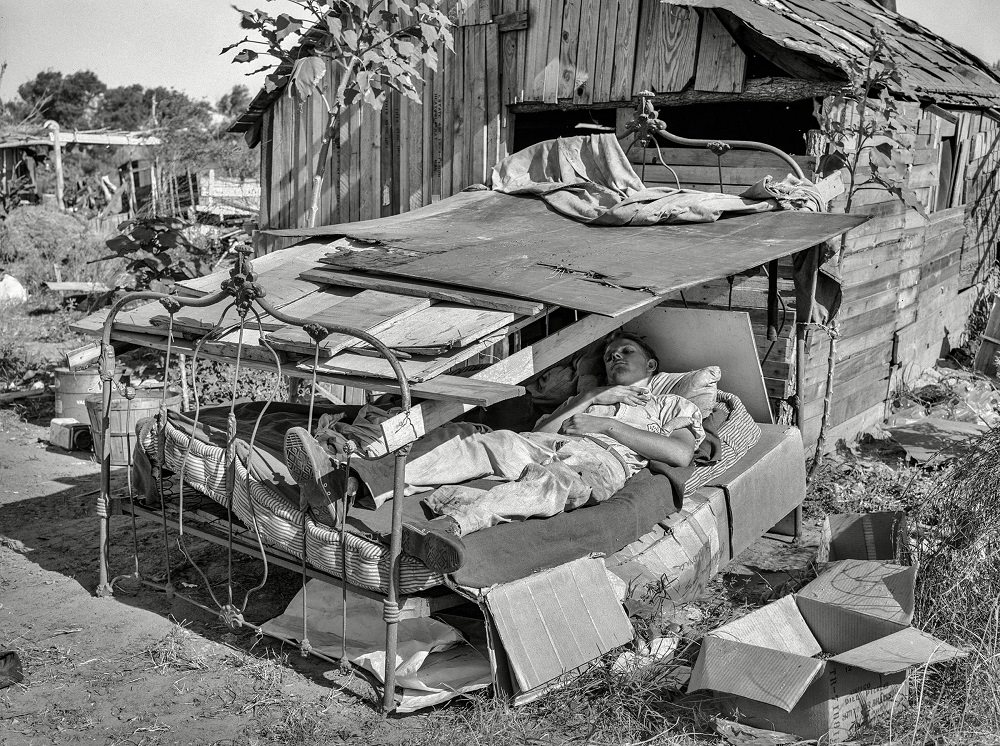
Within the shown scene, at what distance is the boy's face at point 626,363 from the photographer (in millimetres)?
5922

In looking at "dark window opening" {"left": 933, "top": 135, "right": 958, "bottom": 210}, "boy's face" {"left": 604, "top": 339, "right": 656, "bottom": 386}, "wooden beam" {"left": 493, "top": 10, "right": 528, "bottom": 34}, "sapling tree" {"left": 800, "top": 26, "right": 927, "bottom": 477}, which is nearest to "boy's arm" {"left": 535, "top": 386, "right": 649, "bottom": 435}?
"boy's face" {"left": 604, "top": 339, "right": 656, "bottom": 386}

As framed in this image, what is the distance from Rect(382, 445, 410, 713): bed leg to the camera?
382 centimetres

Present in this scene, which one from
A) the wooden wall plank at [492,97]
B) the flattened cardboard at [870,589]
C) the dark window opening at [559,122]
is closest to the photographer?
the flattened cardboard at [870,589]

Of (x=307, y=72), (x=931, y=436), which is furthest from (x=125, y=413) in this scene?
(x=931, y=436)

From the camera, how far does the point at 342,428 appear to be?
164 inches

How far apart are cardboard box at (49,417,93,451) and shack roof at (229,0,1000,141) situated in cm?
310

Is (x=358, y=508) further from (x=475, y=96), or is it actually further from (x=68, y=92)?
(x=68, y=92)

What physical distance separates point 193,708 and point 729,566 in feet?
10.5

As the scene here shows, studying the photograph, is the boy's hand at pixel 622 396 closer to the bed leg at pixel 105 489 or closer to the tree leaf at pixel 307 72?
the bed leg at pixel 105 489

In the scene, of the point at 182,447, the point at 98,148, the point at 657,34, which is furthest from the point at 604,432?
the point at 98,148

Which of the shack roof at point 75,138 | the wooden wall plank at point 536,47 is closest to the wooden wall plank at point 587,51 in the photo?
the wooden wall plank at point 536,47

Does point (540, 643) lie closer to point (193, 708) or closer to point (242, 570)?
point (193, 708)

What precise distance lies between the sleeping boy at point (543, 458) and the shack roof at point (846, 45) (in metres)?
2.55

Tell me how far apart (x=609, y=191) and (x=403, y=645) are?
11.0 ft
